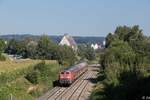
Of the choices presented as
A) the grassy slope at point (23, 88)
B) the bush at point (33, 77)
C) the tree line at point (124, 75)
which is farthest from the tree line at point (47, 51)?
the grassy slope at point (23, 88)

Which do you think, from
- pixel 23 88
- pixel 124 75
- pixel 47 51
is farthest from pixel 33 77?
pixel 47 51

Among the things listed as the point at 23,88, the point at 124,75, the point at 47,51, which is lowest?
Answer: the point at 23,88

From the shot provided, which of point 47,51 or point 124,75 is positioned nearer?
point 124,75

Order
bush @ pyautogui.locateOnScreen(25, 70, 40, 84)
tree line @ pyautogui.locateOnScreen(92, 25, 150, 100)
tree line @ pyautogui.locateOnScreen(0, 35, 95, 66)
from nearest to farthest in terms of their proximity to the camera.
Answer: tree line @ pyautogui.locateOnScreen(92, 25, 150, 100) → bush @ pyautogui.locateOnScreen(25, 70, 40, 84) → tree line @ pyautogui.locateOnScreen(0, 35, 95, 66)

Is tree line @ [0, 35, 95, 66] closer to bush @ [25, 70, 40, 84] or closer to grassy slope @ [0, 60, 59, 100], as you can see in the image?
bush @ [25, 70, 40, 84]

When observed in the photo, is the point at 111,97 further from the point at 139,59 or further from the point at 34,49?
the point at 34,49

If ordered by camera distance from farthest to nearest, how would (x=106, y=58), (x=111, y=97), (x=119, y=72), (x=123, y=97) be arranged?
(x=106, y=58) → (x=119, y=72) → (x=111, y=97) → (x=123, y=97)

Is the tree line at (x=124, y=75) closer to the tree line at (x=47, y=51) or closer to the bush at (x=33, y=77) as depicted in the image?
the bush at (x=33, y=77)

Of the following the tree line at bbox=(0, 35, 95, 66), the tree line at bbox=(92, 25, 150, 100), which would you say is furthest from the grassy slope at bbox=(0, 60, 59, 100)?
the tree line at bbox=(0, 35, 95, 66)

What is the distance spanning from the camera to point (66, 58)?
113250 millimetres

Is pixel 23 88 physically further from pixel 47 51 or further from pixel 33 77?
pixel 47 51

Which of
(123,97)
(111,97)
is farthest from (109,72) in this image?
(123,97)

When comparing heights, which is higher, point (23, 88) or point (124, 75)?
point (124, 75)

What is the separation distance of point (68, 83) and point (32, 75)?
4803 millimetres
